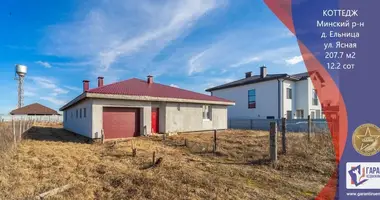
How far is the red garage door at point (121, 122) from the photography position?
42.7 feet

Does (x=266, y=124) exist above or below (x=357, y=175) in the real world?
below

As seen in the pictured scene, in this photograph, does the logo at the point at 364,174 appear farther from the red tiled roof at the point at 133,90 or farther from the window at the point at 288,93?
the window at the point at 288,93

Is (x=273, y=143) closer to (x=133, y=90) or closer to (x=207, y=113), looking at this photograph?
(x=133, y=90)

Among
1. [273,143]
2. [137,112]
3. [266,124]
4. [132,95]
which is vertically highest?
[132,95]

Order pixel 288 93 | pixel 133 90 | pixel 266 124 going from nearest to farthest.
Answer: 1. pixel 133 90
2. pixel 266 124
3. pixel 288 93

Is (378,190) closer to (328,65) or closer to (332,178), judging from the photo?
(328,65)

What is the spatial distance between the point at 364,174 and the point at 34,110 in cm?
4272

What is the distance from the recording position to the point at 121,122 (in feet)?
44.9

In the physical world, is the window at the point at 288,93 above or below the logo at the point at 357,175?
above

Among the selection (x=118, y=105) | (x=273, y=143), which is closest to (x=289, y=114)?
(x=273, y=143)

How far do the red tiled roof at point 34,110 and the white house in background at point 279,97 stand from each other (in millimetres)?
31873

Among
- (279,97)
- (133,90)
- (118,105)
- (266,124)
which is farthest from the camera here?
(279,97)

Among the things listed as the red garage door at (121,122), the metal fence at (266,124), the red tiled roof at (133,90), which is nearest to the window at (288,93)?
the metal fence at (266,124)

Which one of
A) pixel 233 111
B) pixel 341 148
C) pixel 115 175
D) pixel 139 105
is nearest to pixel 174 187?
pixel 115 175
